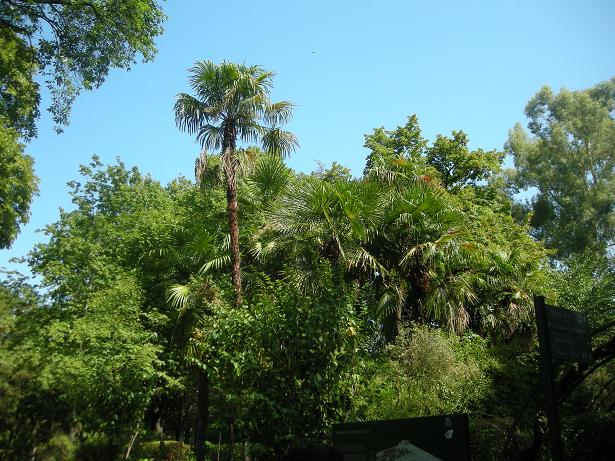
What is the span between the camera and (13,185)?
20719mm

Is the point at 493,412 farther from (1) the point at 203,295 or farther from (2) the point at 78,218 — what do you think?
(2) the point at 78,218

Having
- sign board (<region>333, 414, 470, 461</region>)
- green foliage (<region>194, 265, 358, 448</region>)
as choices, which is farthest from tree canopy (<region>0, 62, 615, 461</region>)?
sign board (<region>333, 414, 470, 461</region>)

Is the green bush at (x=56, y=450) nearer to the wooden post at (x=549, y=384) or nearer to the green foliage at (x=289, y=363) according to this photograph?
the green foliage at (x=289, y=363)

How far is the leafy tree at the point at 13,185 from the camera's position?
1759 centimetres

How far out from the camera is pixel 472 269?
52.6ft

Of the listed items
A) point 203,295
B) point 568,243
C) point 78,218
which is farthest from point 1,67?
point 568,243

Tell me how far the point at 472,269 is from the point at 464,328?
2.05m

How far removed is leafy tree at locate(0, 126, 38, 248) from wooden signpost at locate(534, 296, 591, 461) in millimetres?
15936

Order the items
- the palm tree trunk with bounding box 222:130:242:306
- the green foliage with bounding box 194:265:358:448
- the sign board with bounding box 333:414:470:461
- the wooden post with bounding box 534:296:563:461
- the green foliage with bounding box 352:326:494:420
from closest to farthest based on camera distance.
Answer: the wooden post with bounding box 534:296:563:461 → the sign board with bounding box 333:414:470:461 → the green foliage with bounding box 194:265:358:448 → the green foliage with bounding box 352:326:494:420 → the palm tree trunk with bounding box 222:130:242:306

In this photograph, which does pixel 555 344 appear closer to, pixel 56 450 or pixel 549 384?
pixel 549 384

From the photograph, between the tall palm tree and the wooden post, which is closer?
the wooden post

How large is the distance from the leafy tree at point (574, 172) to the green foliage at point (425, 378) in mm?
21181

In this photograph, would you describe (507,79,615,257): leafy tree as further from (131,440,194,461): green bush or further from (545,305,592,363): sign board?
(545,305,592,363): sign board

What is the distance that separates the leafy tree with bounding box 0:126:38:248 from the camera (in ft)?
57.7
